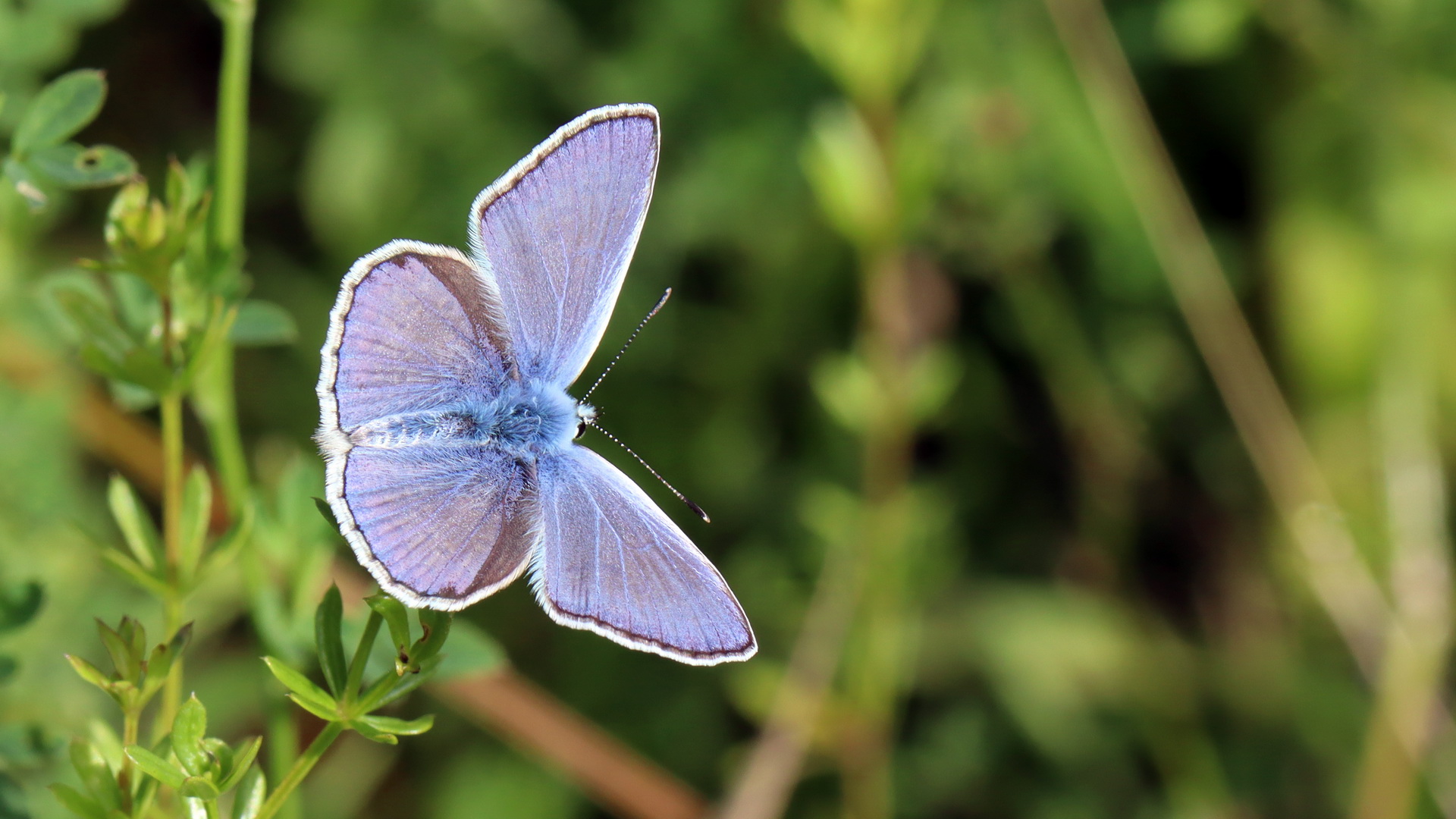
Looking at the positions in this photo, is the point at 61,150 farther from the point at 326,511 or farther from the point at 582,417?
the point at 582,417

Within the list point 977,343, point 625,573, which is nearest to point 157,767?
point 625,573

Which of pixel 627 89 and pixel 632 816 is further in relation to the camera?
pixel 627 89

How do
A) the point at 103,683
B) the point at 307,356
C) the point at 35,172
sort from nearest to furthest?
the point at 103,683 < the point at 35,172 < the point at 307,356

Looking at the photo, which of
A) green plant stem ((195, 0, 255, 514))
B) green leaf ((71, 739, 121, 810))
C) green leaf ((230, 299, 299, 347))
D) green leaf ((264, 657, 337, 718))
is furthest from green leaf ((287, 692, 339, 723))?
green leaf ((230, 299, 299, 347))

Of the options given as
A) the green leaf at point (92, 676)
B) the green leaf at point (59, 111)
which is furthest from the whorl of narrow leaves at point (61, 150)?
the green leaf at point (92, 676)

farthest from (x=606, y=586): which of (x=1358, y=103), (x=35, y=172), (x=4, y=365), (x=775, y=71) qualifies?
(x=1358, y=103)

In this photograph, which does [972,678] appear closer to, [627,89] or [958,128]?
[958,128]
